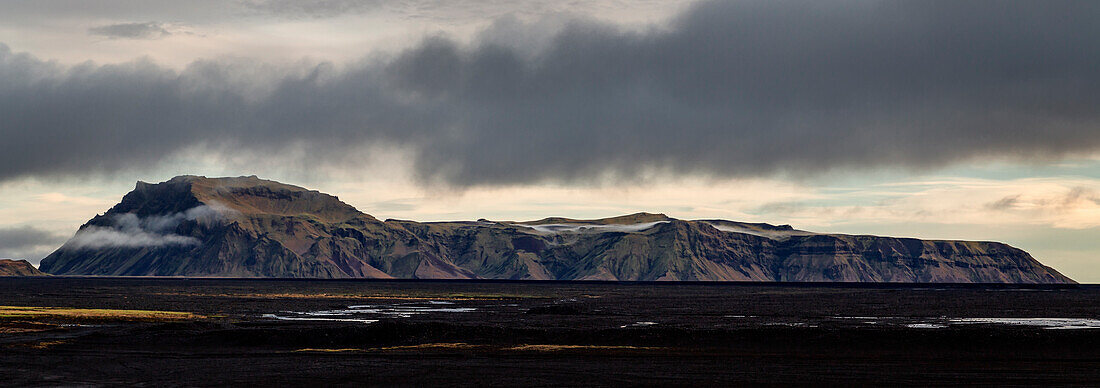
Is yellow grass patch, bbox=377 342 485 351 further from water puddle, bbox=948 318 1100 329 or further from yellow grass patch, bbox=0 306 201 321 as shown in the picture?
water puddle, bbox=948 318 1100 329

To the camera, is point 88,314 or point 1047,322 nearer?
point 1047,322

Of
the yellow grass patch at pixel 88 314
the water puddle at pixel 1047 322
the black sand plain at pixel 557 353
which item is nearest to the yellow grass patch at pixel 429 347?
the black sand plain at pixel 557 353

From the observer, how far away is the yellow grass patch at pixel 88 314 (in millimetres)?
103812

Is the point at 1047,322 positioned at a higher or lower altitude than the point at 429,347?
higher

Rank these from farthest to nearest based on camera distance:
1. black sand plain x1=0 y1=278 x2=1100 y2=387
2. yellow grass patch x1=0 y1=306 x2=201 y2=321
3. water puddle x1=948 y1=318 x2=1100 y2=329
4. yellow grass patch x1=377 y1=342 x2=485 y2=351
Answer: yellow grass patch x1=0 y1=306 x2=201 y2=321 → water puddle x1=948 y1=318 x2=1100 y2=329 → yellow grass patch x1=377 y1=342 x2=485 y2=351 → black sand plain x1=0 y1=278 x2=1100 y2=387

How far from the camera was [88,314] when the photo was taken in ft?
364

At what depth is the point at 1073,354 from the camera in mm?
64062

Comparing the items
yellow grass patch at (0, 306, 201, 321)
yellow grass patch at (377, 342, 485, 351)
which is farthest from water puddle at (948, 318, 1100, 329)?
yellow grass patch at (0, 306, 201, 321)

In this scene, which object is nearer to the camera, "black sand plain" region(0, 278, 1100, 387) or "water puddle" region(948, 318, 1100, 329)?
"black sand plain" region(0, 278, 1100, 387)

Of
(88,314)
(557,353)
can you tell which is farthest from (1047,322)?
(88,314)

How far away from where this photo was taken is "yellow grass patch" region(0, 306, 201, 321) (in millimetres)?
103812

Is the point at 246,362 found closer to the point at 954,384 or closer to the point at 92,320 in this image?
the point at 954,384

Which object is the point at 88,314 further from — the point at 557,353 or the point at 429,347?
the point at 557,353

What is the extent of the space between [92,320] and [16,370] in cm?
4481
